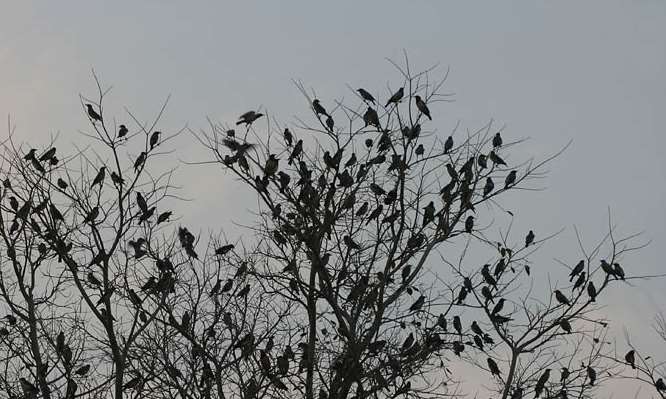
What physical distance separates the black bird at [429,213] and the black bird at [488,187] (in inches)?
25.7

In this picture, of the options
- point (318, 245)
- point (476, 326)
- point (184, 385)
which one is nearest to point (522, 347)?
point (476, 326)

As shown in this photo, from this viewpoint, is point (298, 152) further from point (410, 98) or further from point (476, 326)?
point (476, 326)

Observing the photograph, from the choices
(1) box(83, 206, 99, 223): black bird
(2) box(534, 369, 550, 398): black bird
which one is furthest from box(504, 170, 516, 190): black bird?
(1) box(83, 206, 99, 223): black bird

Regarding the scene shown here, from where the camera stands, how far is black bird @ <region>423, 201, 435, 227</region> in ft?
45.0

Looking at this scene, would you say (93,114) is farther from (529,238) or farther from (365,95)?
(529,238)

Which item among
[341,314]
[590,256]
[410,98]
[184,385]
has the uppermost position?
[410,98]

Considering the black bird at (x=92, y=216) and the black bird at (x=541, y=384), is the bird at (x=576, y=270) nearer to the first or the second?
the black bird at (x=541, y=384)

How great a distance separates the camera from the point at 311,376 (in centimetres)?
→ 1322

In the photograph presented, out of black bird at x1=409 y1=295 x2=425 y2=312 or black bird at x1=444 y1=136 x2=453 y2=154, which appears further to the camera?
black bird at x1=444 y1=136 x2=453 y2=154

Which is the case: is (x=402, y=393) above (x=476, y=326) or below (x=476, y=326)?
below

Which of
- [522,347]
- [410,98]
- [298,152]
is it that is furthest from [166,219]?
[522,347]

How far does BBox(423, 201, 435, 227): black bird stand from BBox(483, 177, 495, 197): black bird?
0.65 m

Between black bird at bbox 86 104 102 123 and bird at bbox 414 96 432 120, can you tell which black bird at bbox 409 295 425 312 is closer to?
bird at bbox 414 96 432 120

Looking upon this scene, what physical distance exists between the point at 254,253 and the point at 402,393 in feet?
7.45
